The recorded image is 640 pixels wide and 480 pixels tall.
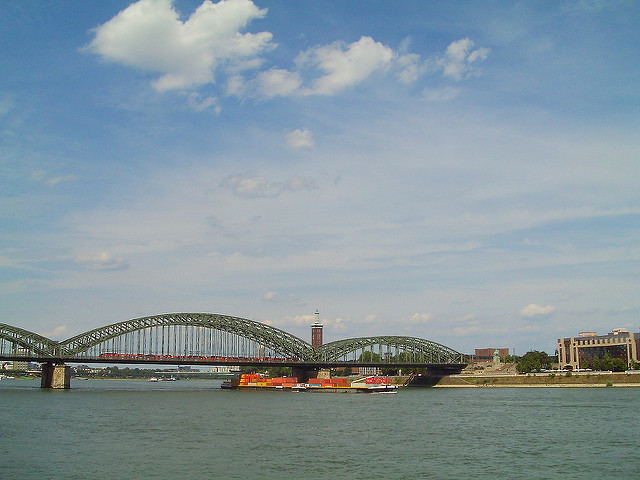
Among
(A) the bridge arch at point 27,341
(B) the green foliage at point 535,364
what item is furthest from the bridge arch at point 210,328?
(B) the green foliage at point 535,364

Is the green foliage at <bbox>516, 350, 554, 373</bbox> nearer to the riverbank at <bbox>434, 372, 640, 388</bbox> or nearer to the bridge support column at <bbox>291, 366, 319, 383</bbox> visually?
the riverbank at <bbox>434, 372, 640, 388</bbox>

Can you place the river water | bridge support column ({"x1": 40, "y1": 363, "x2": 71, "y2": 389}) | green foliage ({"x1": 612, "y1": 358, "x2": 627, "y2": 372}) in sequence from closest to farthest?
the river water
bridge support column ({"x1": 40, "y1": 363, "x2": 71, "y2": 389})
green foliage ({"x1": 612, "y1": 358, "x2": 627, "y2": 372})

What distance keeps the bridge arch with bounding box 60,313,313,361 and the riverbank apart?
35.2 meters

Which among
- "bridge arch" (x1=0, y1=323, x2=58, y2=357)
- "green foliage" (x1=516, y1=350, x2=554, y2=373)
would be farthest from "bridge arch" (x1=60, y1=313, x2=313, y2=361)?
"green foliage" (x1=516, y1=350, x2=554, y2=373)

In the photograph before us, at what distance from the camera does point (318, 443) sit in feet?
149

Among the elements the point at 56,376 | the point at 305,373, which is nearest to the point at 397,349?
the point at 305,373

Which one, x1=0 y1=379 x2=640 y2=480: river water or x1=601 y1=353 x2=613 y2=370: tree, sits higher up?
x1=0 y1=379 x2=640 y2=480: river water

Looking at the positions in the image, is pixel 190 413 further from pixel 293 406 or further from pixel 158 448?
pixel 158 448

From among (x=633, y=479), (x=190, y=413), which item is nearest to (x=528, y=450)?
(x=633, y=479)

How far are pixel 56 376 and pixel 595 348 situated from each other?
124 meters

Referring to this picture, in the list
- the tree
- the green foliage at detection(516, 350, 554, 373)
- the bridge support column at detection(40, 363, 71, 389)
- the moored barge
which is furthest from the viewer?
the green foliage at detection(516, 350, 554, 373)

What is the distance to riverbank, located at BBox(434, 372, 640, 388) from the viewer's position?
377ft

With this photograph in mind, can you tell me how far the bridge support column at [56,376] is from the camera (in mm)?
123438

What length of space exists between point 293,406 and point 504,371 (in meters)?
85.5
